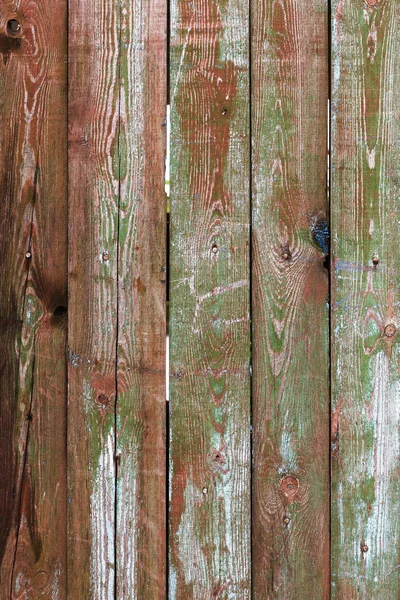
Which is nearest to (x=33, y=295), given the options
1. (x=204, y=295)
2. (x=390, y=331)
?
(x=204, y=295)

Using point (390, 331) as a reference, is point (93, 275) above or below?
above

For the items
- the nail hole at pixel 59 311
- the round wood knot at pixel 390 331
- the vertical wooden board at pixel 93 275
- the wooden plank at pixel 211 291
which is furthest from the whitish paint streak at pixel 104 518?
the round wood knot at pixel 390 331

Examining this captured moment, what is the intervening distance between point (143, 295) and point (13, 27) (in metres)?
0.82

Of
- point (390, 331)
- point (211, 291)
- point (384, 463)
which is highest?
point (211, 291)

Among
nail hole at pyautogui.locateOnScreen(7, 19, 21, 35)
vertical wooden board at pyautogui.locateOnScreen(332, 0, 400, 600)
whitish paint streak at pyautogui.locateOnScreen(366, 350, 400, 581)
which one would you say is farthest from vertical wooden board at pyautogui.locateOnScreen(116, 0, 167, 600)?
whitish paint streak at pyautogui.locateOnScreen(366, 350, 400, 581)

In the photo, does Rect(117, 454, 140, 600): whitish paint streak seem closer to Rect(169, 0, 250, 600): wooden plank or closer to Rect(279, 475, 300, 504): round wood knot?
Rect(169, 0, 250, 600): wooden plank

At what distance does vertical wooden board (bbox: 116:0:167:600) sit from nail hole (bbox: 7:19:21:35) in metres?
0.29

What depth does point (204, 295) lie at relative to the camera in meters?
1.51

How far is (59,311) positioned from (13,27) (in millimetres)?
793

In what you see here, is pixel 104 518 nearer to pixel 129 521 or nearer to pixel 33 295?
pixel 129 521

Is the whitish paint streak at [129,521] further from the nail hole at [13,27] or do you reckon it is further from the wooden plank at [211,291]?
the nail hole at [13,27]

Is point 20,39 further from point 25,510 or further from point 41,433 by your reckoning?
point 25,510

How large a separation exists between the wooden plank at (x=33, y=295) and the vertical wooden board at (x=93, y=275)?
3 cm

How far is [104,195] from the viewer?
1529 mm
